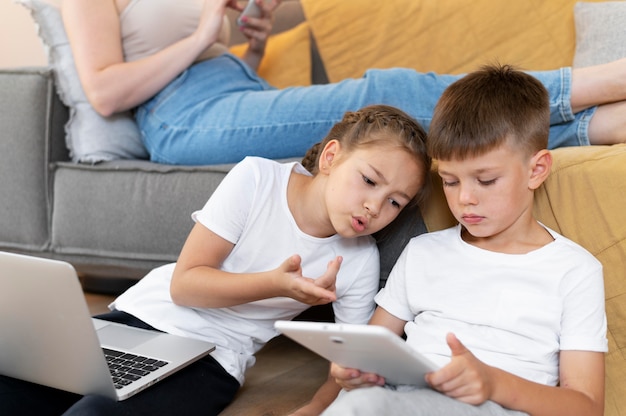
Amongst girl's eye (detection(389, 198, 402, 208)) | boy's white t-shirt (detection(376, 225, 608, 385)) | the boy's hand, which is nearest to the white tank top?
girl's eye (detection(389, 198, 402, 208))

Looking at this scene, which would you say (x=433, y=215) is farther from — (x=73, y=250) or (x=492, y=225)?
(x=73, y=250)

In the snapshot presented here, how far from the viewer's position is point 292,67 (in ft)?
7.50

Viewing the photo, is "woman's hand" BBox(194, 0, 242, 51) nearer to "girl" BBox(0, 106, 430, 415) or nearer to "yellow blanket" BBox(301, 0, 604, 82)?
"yellow blanket" BBox(301, 0, 604, 82)

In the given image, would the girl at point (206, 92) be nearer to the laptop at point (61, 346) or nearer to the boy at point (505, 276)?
the boy at point (505, 276)

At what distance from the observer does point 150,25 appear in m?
1.80

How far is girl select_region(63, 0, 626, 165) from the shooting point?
1484 millimetres

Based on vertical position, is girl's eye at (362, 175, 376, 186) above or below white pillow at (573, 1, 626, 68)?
below

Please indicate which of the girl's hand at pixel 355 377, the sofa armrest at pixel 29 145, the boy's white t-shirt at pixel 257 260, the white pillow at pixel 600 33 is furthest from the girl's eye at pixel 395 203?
the sofa armrest at pixel 29 145

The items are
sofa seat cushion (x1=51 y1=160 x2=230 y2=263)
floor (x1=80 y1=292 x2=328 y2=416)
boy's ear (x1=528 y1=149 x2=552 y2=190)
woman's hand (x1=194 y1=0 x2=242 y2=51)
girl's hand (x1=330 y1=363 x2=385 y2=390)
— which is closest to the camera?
girl's hand (x1=330 y1=363 x2=385 y2=390)

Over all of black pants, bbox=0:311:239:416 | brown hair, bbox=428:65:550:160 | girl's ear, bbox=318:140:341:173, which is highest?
brown hair, bbox=428:65:550:160

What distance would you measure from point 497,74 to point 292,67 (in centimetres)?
121

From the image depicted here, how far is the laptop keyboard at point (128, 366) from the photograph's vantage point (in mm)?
1115

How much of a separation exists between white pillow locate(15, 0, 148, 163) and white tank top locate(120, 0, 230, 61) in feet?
0.49

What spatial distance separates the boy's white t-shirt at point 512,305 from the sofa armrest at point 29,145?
1.08 metres
